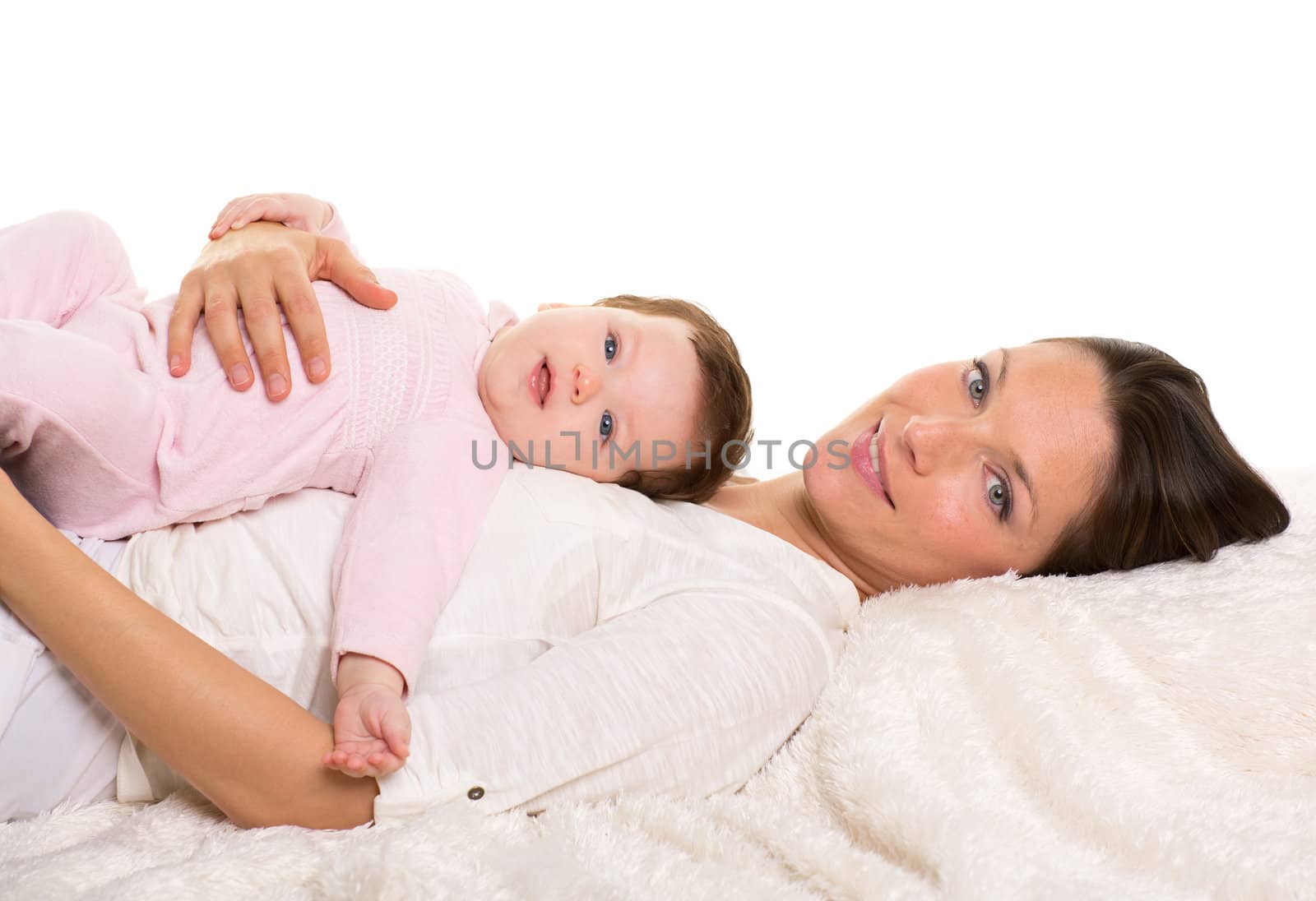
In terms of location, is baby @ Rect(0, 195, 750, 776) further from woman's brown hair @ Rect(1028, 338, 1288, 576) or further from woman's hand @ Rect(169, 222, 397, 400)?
woman's brown hair @ Rect(1028, 338, 1288, 576)

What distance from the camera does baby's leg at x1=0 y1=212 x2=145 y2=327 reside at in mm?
1756

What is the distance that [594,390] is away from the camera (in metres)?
1.94

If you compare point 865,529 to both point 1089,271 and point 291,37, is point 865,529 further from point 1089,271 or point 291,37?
point 291,37

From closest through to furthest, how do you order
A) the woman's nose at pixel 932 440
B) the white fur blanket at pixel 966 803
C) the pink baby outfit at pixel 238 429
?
the white fur blanket at pixel 966 803 < the pink baby outfit at pixel 238 429 < the woman's nose at pixel 932 440

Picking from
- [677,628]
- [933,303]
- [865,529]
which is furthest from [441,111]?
[677,628]

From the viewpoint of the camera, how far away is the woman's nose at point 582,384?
1927mm

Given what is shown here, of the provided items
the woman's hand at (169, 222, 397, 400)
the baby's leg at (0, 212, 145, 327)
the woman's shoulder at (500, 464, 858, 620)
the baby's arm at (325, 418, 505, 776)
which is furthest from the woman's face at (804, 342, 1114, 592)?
the baby's leg at (0, 212, 145, 327)

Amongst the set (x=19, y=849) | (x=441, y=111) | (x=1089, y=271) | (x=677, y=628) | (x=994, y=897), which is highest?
(x=441, y=111)

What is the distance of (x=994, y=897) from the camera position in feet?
4.23

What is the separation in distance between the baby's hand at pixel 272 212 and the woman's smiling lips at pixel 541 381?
0.49 m

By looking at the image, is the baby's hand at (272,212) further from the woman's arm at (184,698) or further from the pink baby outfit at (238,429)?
the woman's arm at (184,698)

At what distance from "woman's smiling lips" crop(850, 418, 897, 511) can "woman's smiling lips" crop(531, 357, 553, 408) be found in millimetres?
539

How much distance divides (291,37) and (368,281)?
2.53m

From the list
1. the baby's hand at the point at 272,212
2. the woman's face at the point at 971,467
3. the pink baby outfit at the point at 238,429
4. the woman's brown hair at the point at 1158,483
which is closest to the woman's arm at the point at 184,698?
the pink baby outfit at the point at 238,429
